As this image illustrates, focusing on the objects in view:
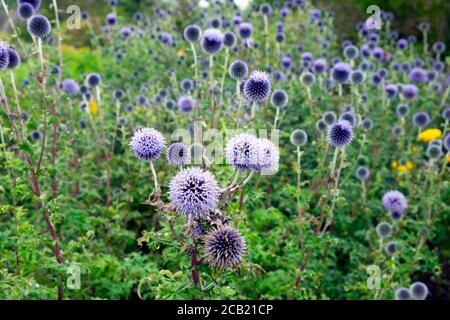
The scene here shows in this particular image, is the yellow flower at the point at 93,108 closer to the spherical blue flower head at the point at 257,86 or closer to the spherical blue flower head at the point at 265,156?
the spherical blue flower head at the point at 257,86

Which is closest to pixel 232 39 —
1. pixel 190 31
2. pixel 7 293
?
pixel 190 31

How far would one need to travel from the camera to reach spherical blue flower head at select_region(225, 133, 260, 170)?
2301 mm

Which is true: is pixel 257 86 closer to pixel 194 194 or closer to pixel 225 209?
pixel 225 209

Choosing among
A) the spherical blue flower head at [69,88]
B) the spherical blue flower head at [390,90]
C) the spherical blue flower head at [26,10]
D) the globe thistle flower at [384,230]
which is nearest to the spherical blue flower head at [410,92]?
the spherical blue flower head at [390,90]

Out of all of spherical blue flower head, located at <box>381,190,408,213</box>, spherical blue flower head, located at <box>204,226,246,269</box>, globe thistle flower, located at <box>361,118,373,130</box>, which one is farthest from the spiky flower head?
spherical blue flower head, located at <box>204,226,246,269</box>

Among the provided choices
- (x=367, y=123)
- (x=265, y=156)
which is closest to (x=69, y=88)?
(x=367, y=123)

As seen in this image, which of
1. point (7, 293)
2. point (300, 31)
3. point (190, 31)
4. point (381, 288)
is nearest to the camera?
point (7, 293)

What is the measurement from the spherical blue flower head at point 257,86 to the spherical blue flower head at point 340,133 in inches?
18.4

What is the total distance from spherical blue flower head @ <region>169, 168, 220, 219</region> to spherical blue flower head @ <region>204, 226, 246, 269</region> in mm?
97

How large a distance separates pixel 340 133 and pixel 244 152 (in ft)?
3.76

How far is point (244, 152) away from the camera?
231cm

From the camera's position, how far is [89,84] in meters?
4.92

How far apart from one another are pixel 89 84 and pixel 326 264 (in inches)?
97.6
